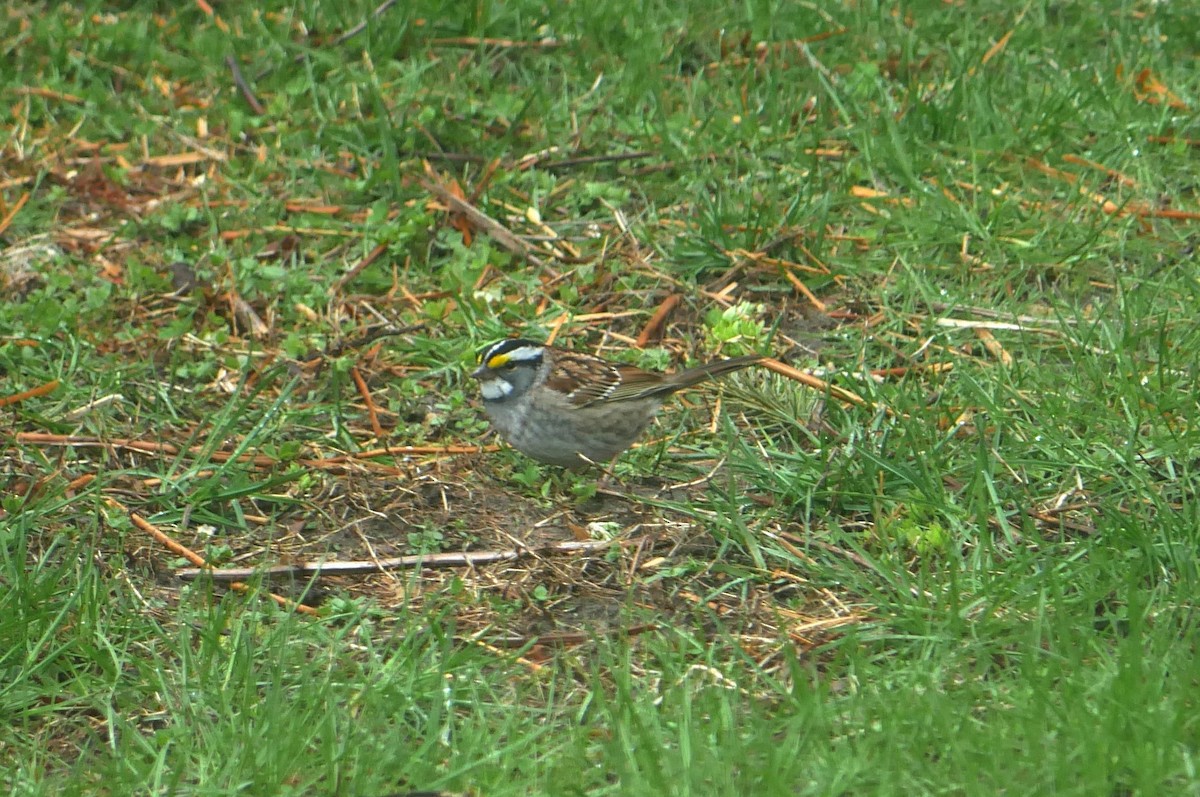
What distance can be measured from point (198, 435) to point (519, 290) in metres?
1.59

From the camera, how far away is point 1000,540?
15.4 ft

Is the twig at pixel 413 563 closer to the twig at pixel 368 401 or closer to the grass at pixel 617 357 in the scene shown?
the grass at pixel 617 357

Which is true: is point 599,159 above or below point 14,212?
above

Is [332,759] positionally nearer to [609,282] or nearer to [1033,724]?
[1033,724]

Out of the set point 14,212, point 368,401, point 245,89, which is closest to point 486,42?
point 245,89

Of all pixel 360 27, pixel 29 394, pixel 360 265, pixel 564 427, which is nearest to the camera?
pixel 564 427

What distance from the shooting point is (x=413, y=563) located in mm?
4844

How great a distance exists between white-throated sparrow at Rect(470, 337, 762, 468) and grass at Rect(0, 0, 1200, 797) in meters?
0.16

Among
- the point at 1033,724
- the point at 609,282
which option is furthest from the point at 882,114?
the point at 1033,724

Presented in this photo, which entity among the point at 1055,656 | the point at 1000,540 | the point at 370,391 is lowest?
the point at 370,391

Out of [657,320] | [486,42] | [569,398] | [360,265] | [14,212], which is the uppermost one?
[486,42]

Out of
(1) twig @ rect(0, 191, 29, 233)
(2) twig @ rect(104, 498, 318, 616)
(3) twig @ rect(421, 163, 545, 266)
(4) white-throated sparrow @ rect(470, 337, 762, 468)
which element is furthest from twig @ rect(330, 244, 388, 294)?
(2) twig @ rect(104, 498, 318, 616)

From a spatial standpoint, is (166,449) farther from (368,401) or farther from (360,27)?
(360,27)

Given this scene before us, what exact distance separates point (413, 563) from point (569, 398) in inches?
35.4
